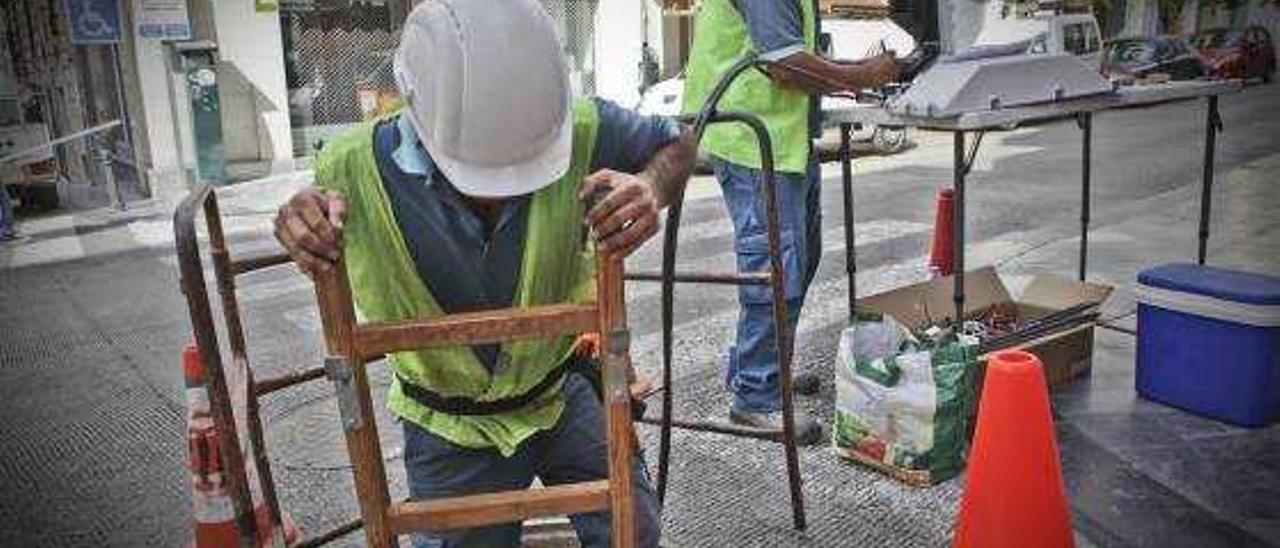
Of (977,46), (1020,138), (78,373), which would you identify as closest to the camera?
(977,46)

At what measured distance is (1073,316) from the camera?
4.29 meters

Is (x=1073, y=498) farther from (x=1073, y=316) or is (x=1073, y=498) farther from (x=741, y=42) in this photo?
(x=741, y=42)

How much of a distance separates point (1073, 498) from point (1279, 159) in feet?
31.7

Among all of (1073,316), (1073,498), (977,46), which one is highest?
(977,46)

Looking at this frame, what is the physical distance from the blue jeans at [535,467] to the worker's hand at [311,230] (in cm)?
58

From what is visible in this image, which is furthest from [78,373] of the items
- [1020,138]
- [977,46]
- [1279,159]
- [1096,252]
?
[1020,138]

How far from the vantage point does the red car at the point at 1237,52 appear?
23188mm

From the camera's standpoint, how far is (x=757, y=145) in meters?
3.68

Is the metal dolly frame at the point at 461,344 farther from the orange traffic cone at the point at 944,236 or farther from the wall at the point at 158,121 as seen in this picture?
the wall at the point at 158,121

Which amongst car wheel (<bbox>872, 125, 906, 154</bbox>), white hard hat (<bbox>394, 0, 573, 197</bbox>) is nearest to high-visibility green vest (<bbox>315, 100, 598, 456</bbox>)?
white hard hat (<bbox>394, 0, 573, 197</bbox>)

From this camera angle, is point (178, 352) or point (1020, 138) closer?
point (178, 352)

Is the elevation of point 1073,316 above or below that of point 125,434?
above

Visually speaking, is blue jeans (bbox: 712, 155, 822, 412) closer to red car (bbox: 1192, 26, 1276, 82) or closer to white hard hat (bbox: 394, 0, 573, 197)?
white hard hat (bbox: 394, 0, 573, 197)

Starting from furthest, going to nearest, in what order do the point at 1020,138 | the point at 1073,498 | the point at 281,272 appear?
the point at 1020,138 < the point at 281,272 < the point at 1073,498
